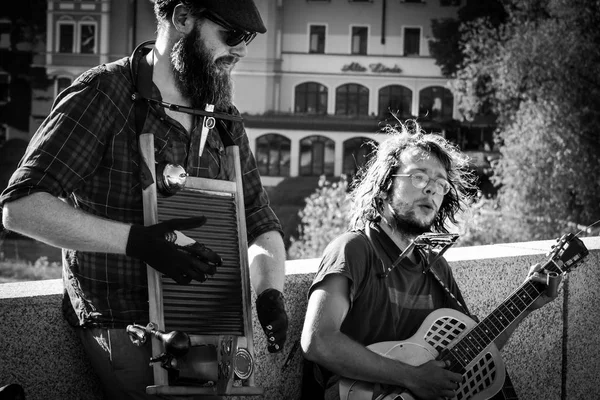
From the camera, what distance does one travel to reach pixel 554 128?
25234 mm

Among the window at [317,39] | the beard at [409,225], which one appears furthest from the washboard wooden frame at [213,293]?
the window at [317,39]

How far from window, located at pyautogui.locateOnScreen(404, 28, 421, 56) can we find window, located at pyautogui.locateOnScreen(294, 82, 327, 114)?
15.9ft

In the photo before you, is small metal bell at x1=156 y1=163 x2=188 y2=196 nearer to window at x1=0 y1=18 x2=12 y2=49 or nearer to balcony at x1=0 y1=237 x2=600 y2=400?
balcony at x1=0 y1=237 x2=600 y2=400

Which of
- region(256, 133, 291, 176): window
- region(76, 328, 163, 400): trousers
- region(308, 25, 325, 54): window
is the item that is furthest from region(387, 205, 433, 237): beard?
region(308, 25, 325, 54): window

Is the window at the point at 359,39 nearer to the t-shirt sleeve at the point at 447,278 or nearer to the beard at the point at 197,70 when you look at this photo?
the t-shirt sleeve at the point at 447,278

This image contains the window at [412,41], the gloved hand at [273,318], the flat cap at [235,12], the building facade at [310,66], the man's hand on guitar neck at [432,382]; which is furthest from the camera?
the window at [412,41]

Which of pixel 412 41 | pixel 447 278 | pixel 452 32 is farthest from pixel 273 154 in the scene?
pixel 447 278

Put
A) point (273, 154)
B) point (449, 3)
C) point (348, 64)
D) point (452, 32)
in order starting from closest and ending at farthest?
point (452, 32) → point (449, 3) → point (273, 154) → point (348, 64)

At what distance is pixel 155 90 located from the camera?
2693mm

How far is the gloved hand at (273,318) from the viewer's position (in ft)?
9.04

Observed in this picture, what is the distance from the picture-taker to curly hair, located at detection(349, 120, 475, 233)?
383 centimetres

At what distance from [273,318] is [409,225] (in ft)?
3.60

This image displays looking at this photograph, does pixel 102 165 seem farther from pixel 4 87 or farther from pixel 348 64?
pixel 348 64

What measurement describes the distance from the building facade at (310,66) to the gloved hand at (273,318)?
41.8m
